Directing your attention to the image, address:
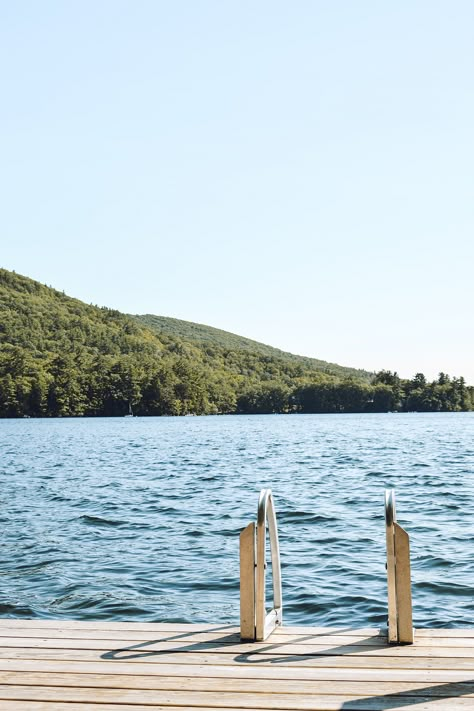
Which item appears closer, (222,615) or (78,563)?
(222,615)

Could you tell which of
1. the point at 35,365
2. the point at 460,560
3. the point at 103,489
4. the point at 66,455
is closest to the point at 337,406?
the point at 35,365

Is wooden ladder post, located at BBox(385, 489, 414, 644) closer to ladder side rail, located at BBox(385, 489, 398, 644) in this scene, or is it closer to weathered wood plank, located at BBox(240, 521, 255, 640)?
ladder side rail, located at BBox(385, 489, 398, 644)

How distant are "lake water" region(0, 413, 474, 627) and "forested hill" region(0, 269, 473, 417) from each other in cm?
8686

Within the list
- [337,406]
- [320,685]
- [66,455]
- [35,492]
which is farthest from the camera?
[337,406]

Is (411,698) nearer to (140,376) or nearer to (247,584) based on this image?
(247,584)

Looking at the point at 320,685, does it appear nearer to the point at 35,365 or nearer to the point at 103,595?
the point at 103,595

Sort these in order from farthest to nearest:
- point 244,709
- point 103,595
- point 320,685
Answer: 1. point 103,595
2. point 320,685
3. point 244,709

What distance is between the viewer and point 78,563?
1164cm

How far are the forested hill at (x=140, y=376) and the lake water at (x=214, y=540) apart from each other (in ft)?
285

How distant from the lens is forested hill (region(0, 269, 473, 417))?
375ft

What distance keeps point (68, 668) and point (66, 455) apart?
112ft

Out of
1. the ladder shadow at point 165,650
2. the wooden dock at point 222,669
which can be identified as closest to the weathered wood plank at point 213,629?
the wooden dock at point 222,669

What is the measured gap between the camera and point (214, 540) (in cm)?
1327

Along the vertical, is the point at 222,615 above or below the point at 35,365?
below
